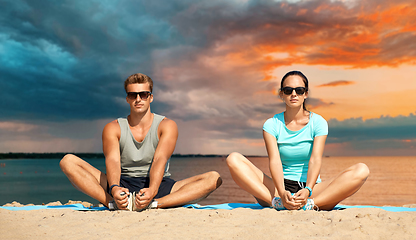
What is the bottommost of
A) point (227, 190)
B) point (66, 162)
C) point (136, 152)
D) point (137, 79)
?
point (227, 190)

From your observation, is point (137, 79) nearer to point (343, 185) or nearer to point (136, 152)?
point (136, 152)

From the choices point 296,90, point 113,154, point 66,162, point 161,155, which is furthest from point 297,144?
point 66,162

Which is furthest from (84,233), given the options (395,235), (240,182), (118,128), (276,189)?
(395,235)

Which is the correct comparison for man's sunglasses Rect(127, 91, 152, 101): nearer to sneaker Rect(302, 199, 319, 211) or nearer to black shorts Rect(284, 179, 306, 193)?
black shorts Rect(284, 179, 306, 193)

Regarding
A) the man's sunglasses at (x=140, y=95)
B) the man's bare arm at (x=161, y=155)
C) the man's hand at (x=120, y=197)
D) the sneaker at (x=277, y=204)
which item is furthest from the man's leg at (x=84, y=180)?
the sneaker at (x=277, y=204)

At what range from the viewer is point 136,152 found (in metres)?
4.82

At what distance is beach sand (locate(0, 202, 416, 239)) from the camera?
3.08 metres

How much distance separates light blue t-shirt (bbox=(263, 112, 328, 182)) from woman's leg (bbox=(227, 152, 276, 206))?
33cm

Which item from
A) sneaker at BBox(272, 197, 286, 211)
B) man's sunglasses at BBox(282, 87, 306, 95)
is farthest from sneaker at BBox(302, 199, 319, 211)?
man's sunglasses at BBox(282, 87, 306, 95)

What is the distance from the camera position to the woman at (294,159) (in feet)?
14.3

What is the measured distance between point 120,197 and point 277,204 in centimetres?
224

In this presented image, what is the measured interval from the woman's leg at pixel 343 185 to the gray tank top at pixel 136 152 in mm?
2590

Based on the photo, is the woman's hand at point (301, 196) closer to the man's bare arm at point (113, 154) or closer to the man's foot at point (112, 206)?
the man's bare arm at point (113, 154)

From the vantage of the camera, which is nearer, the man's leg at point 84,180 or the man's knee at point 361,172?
the man's knee at point 361,172
